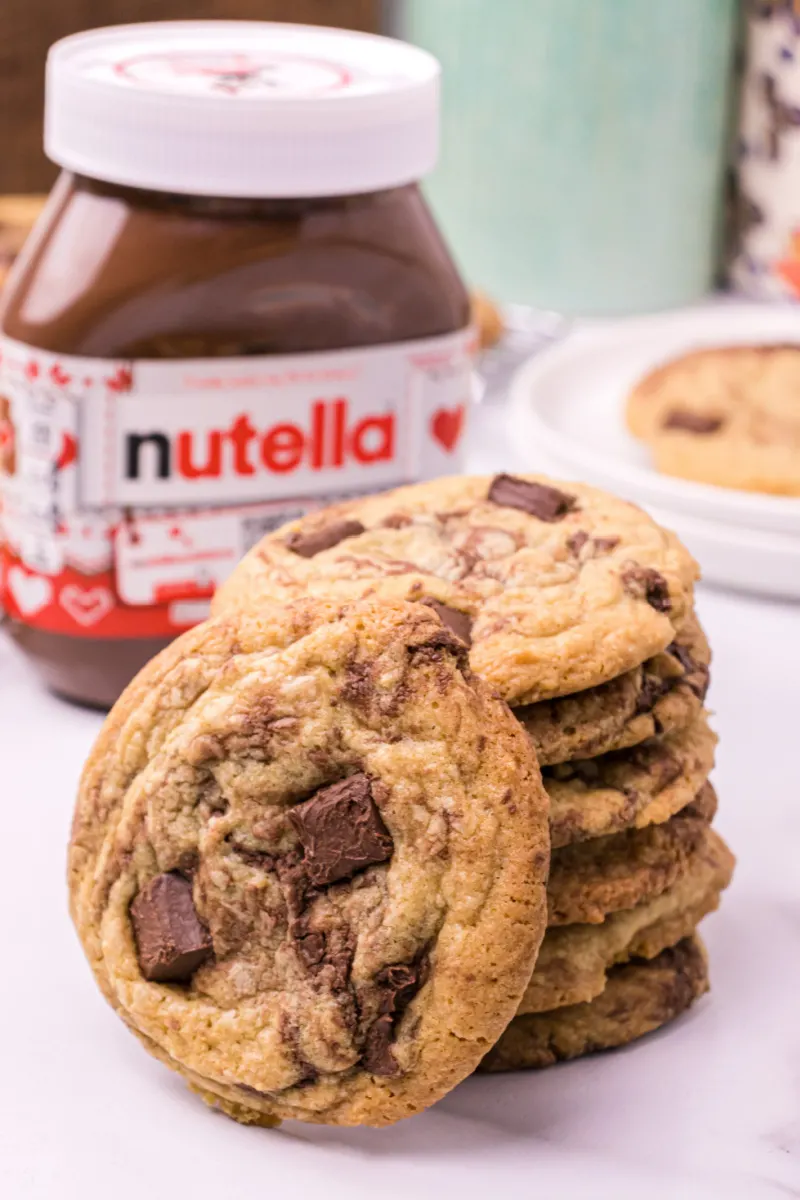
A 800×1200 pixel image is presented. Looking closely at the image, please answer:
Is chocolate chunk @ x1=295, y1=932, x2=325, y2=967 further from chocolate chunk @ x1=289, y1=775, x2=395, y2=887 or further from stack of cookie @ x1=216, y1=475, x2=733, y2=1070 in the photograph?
stack of cookie @ x1=216, y1=475, x2=733, y2=1070

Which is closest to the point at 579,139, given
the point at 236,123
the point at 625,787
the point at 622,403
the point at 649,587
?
the point at 622,403

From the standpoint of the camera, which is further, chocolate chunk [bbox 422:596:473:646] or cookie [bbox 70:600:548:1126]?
chocolate chunk [bbox 422:596:473:646]

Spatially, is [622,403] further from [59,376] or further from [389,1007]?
[389,1007]

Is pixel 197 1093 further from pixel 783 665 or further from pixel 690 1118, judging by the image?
pixel 783 665

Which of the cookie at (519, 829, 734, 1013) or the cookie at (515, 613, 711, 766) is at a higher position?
the cookie at (515, 613, 711, 766)

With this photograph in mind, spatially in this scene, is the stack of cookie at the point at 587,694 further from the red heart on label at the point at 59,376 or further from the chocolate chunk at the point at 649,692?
the red heart on label at the point at 59,376

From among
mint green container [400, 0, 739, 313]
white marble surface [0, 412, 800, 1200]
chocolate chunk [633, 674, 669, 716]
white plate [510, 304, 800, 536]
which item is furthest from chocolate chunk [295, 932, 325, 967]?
mint green container [400, 0, 739, 313]

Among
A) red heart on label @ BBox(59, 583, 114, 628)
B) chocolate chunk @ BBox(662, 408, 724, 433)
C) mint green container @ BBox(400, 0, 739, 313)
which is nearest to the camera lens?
red heart on label @ BBox(59, 583, 114, 628)
